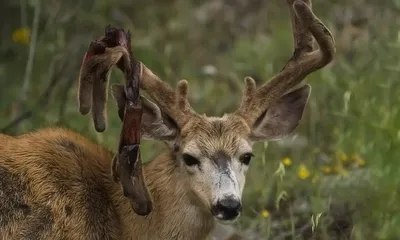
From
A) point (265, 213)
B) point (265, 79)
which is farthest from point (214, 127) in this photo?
point (265, 79)

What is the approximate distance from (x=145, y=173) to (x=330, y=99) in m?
Answer: 3.58

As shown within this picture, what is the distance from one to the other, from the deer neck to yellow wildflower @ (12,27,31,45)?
4.47m

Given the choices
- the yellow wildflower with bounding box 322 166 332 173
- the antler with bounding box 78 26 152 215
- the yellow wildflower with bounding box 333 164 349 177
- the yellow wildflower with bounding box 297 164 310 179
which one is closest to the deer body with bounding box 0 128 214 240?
the antler with bounding box 78 26 152 215

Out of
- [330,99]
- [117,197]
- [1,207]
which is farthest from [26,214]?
[330,99]

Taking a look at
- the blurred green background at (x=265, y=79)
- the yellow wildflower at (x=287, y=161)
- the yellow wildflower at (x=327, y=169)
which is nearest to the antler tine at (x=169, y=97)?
the blurred green background at (x=265, y=79)

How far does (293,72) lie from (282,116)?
0.35 m

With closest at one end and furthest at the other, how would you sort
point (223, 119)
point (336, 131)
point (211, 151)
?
point (211, 151)
point (223, 119)
point (336, 131)

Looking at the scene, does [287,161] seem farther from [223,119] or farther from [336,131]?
[223,119]

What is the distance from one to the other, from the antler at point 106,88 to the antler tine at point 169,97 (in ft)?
1.70

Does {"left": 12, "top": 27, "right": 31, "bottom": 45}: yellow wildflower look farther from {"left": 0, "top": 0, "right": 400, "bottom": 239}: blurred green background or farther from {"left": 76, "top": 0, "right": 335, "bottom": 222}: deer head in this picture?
{"left": 76, "top": 0, "right": 335, "bottom": 222}: deer head

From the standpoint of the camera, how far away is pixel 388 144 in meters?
9.02

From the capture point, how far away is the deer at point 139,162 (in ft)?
25.4

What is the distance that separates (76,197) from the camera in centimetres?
821

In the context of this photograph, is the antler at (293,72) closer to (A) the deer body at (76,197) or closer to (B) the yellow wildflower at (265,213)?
(A) the deer body at (76,197)
